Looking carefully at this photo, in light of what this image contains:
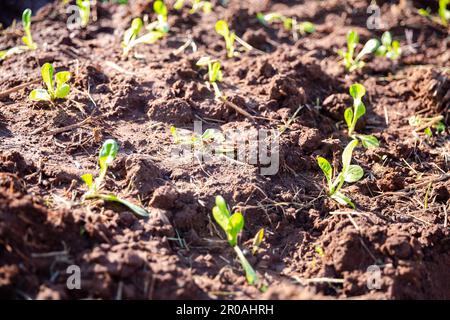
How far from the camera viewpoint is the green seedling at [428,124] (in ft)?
9.39

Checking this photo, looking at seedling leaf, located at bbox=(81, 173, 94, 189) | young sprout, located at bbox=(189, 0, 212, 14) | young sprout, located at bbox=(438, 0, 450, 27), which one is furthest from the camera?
young sprout, located at bbox=(438, 0, 450, 27)

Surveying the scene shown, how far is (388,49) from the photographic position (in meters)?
→ 3.49

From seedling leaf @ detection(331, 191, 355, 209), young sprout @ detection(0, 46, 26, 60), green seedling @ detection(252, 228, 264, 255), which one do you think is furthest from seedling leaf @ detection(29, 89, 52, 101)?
seedling leaf @ detection(331, 191, 355, 209)

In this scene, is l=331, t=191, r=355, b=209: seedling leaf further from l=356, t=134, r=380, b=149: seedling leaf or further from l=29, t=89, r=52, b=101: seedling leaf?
l=29, t=89, r=52, b=101: seedling leaf

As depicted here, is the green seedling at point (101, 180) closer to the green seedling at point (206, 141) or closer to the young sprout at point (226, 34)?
the green seedling at point (206, 141)

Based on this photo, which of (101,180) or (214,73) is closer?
(101,180)

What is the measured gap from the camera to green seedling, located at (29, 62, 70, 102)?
7.93 ft

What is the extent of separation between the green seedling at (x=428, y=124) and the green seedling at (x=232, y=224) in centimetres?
141

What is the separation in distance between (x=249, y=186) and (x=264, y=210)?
0.13 m

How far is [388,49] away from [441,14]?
681 mm

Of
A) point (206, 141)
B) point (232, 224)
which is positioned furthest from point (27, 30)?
point (232, 224)

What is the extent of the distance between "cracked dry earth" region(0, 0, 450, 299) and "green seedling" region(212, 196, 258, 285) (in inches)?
2.2

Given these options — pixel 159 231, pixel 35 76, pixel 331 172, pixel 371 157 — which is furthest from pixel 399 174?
pixel 35 76

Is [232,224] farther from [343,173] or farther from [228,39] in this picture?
[228,39]
